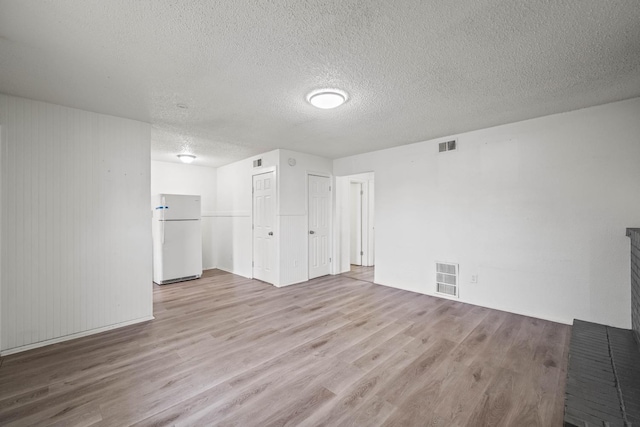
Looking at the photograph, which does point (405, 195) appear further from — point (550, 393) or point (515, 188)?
point (550, 393)

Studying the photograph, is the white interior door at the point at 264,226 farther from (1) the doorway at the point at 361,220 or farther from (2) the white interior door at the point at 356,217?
(2) the white interior door at the point at 356,217

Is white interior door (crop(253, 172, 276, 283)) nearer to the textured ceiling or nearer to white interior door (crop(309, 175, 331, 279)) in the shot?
white interior door (crop(309, 175, 331, 279))

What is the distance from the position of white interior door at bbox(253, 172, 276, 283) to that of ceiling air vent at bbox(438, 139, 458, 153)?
294 centimetres

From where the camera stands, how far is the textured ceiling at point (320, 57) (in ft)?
5.20

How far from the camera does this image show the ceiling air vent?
4.04 metres

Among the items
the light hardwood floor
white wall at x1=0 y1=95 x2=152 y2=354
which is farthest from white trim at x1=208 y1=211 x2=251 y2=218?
the light hardwood floor

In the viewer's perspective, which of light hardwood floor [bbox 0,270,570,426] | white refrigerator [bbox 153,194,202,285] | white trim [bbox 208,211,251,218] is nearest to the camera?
light hardwood floor [bbox 0,270,570,426]

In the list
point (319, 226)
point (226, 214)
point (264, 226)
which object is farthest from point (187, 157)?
point (319, 226)

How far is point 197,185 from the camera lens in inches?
255

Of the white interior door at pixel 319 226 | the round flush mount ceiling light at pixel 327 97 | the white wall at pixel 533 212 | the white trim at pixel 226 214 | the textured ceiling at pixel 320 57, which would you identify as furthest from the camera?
the white trim at pixel 226 214

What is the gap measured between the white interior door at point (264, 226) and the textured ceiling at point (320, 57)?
6.29 ft

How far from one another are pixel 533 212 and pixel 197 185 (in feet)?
21.6

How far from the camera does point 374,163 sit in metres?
5.14

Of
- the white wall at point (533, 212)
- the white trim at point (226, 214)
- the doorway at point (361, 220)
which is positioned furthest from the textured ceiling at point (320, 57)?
the doorway at point (361, 220)
